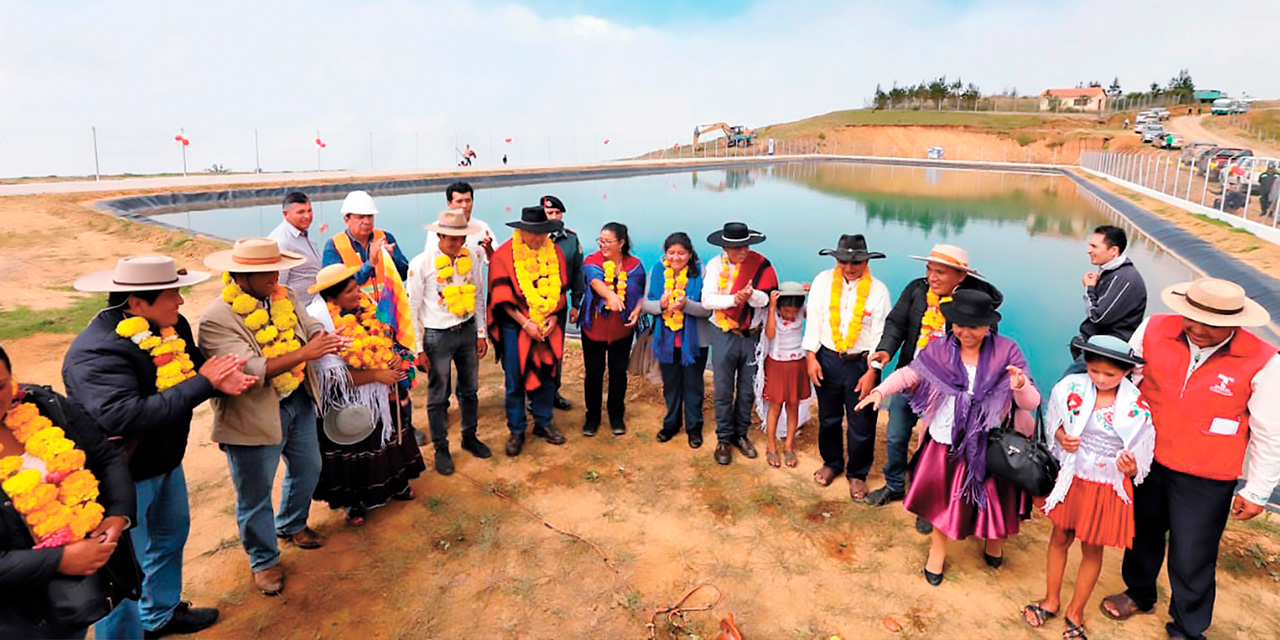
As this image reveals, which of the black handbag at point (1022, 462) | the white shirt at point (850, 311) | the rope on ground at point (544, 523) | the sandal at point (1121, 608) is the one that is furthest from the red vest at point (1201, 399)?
the rope on ground at point (544, 523)

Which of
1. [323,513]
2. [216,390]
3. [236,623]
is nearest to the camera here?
[216,390]

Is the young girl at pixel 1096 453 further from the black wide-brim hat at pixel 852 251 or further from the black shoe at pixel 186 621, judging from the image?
the black shoe at pixel 186 621

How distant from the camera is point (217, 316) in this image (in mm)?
2807

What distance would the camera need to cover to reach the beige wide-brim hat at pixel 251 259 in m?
2.84

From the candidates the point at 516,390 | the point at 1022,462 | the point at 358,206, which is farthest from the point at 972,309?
the point at 358,206

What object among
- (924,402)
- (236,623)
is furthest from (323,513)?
(924,402)

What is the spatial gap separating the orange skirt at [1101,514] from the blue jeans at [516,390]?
331 centimetres

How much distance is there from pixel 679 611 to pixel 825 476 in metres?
1.66

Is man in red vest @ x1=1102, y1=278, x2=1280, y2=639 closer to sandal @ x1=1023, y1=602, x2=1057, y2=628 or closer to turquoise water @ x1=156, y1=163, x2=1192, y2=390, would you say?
sandal @ x1=1023, y1=602, x2=1057, y2=628

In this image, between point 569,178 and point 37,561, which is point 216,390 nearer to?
point 37,561

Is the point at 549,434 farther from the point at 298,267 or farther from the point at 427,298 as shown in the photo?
the point at 298,267

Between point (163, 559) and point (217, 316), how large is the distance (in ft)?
3.49

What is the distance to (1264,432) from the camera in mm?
2605

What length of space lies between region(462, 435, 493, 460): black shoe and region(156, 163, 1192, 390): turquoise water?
3906 mm
